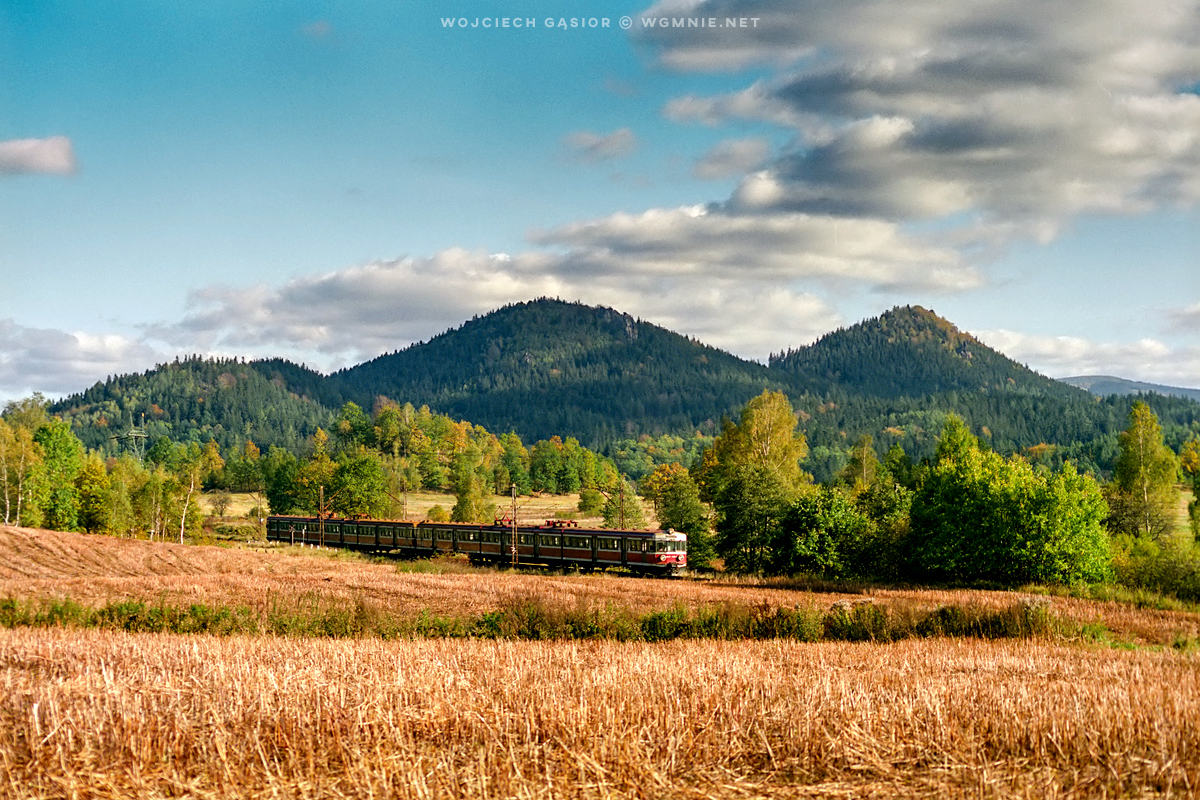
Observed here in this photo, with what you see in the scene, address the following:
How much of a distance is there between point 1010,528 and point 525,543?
3230 cm

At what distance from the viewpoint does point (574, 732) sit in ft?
33.0

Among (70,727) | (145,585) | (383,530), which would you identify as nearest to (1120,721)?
(70,727)

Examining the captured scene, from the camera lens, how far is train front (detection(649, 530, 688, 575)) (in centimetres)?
5684

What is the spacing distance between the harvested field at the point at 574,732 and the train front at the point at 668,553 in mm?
42183

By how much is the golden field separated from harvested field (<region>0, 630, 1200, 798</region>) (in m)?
0.03

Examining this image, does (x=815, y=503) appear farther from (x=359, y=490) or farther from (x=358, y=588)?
(x=359, y=490)

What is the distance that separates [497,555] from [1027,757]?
58.8 metres

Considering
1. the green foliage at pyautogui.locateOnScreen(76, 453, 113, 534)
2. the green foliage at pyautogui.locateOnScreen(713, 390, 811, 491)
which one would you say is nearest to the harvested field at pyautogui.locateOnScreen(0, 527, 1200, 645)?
the green foliage at pyautogui.locateOnScreen(76, 453, 113, 534)

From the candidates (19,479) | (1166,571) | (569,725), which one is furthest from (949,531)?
(19,479)

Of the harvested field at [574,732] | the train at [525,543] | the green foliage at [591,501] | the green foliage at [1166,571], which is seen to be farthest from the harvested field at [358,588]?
the green foliage at [591,501]

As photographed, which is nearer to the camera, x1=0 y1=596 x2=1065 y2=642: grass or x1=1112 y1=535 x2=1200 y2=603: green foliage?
x1=0 y1=596 x2=1065 y2=642: grass

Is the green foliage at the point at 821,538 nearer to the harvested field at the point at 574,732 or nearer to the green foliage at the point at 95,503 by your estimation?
the harvested field at the point at 574,732

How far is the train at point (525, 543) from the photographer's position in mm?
57438

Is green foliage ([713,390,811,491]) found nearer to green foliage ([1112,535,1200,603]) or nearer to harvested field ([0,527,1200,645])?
harvested field ([0,527,1200,645])
